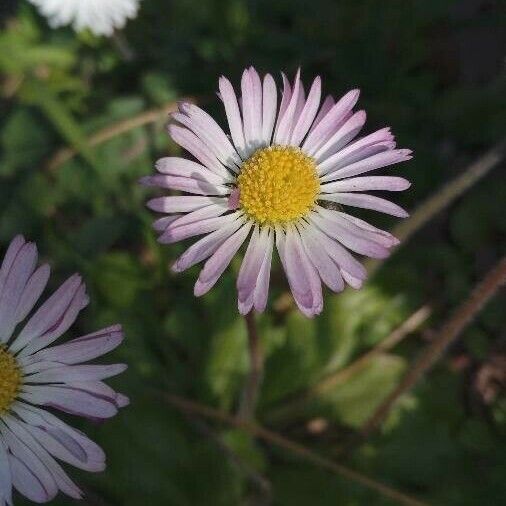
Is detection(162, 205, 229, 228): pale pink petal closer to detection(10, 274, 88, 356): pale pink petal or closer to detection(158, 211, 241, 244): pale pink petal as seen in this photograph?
detection(158, 211, 241, 244): pale pink petal

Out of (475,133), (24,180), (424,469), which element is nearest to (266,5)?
(475,133)

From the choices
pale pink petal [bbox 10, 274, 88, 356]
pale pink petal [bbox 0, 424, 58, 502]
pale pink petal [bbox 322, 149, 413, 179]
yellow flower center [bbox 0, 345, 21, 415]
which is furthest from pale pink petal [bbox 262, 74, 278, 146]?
pale pink petal [bbox 0, 424, 58, 502]

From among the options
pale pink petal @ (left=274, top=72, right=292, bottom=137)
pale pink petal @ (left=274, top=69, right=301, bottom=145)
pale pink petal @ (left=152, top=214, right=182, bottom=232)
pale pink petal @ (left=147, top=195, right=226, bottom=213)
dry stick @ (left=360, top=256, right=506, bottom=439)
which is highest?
pale pink petal @ (left=274, top=72, right=292, bottom=137)

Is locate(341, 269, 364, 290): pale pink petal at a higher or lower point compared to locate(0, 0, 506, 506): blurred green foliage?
lower

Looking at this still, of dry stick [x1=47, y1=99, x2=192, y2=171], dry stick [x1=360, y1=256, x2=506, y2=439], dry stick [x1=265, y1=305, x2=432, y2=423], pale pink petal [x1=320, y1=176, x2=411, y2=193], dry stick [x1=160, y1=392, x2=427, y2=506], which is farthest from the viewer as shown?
dry stick [x1=47, y1=99, x2=192, y2=171]

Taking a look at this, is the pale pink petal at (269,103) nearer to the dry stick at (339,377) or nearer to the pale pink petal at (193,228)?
the pale pink petal at (193,228)

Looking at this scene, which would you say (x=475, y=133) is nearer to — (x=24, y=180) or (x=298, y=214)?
(x=298, y=214)

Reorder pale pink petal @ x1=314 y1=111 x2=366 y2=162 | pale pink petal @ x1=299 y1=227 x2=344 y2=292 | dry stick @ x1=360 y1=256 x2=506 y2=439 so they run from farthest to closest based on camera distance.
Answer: dry stick @ x1=360 y1=256 x2=506 y2=439 → pale pink petal @ x1=314 y1=111 x2=366 y2=162 → pale pink petal @ x1=299 y1=227 x2=344 y2=292
